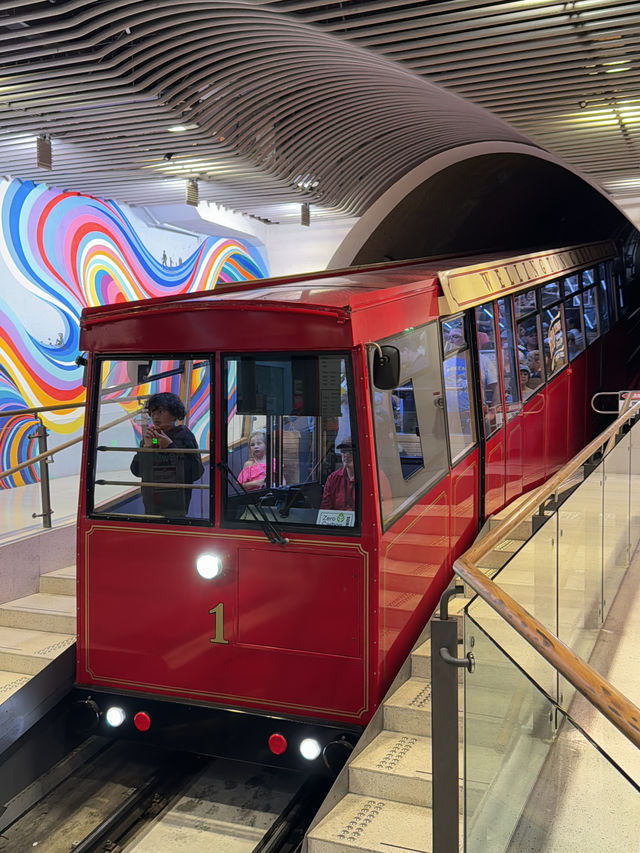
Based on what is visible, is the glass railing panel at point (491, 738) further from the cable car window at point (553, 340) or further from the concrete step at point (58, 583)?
the cable car window at point (553, 340)

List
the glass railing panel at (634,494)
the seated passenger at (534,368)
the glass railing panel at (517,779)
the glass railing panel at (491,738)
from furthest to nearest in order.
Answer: the seated passenger at (534,368)
the glass railing panel at (634,494)
the glass railing panel at (491,738)
the glass railing panel at (517,779)

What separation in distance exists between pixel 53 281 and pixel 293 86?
148 inches

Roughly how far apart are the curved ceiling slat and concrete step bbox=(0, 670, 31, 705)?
406cm

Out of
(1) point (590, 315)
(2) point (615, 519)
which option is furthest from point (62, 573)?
(1) point (590, 315)

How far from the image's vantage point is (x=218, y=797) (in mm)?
4887

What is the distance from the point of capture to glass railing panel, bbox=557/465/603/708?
4180 mm

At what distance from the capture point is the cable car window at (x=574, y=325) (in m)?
8.78

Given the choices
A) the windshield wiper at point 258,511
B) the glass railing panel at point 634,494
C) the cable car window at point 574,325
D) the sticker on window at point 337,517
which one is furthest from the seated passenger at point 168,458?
the cable car window at point 574,325

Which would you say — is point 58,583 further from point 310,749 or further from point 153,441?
point 310,749

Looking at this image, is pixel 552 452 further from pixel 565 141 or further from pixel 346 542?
pixel 346 542

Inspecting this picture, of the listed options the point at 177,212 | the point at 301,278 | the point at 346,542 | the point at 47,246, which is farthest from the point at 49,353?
the point at 346,542

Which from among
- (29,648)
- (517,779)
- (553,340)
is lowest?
(29,648)

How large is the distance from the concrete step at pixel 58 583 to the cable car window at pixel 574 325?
5.25 m

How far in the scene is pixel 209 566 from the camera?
173 inches
